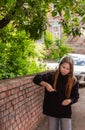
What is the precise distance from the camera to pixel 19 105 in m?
7.68

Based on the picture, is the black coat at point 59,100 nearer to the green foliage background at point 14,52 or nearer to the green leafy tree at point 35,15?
the green leafy tree at point 35,15

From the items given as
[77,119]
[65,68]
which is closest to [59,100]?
[65,68]

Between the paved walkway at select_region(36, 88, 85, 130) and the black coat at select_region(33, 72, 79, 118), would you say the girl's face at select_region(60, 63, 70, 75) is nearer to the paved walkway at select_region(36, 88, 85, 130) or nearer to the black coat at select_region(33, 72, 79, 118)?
the black coat at select_region(33, 72, 79, 118)

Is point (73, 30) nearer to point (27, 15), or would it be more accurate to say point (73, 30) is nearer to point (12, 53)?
point (27, 15)

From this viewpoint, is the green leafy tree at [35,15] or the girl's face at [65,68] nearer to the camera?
the girl's face at [65,68]

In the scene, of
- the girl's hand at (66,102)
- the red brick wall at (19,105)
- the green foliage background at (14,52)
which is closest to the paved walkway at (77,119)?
the red brick wall at (19,105)

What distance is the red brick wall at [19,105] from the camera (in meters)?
6.71

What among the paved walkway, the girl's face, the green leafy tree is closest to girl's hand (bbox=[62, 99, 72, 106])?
the girl's face

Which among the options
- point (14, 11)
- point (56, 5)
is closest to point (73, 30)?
point (14, 11)

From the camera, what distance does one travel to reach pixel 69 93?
5.58m

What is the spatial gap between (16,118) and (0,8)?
4.26 metres

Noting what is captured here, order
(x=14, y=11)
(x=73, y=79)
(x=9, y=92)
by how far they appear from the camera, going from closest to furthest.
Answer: (x=73, y=79) < (x=9, y=92) < (x=14, y=11)

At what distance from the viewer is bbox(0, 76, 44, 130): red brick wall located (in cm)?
671

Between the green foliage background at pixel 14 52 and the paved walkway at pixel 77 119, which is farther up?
the green foliage background at pixel 14 52
